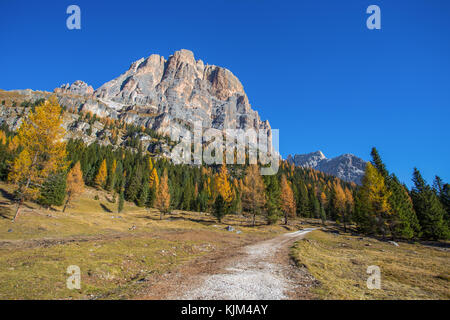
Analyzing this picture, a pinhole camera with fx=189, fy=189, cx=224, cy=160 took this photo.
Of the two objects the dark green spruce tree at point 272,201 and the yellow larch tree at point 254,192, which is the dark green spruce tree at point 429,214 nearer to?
the dark green spruce tree at point 272,201

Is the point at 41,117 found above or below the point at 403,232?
above

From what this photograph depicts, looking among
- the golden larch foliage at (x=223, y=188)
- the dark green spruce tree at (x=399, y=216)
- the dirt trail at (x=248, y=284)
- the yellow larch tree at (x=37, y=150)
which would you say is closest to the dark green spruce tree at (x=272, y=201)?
the golden larch foliage at (x=223, y=188)

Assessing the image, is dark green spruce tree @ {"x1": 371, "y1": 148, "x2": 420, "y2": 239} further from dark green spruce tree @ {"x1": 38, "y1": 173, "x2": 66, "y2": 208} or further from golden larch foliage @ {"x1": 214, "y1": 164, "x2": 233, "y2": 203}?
dark green spruce tree @ {"x1": 38, "y1": 173, "x2": 66, "y2": 208}

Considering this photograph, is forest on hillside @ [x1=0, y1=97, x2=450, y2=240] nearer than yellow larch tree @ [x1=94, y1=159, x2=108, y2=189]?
Yes

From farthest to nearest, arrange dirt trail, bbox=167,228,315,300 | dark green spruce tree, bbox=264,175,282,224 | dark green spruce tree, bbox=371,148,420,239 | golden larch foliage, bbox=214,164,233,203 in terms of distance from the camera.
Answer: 1. golden larch foliage, bbox=214,164,233,203
2. dark green spruce tree, bbox=264,175,282,224
3. dark green spruce tree, bbox=371,148,420,239
4. dirt trail, bbox=167,228,315,300

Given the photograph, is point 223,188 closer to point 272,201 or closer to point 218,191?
point 218,191

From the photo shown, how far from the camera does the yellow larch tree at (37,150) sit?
22.0 m

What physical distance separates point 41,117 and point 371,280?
34.6 metres

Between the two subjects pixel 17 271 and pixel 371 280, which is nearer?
pixel 17 271

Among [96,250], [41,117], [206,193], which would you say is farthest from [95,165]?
[96,250]

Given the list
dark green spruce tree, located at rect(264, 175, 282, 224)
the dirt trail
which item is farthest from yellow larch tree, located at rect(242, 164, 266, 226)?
the dirt trail

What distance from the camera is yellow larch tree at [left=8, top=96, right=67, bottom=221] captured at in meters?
22.0

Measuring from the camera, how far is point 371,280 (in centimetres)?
1074
